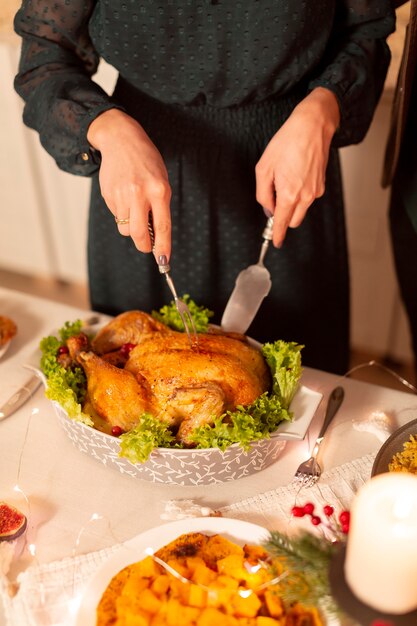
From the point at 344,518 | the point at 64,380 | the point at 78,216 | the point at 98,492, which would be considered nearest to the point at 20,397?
the point at 64,380

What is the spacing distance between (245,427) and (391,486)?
36 cm

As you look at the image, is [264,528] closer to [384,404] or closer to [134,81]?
[384,404]

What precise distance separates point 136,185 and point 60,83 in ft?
1.23

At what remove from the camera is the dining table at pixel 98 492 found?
0.89 meters

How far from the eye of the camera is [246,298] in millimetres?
1236

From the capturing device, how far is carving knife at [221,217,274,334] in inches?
A: 48.3

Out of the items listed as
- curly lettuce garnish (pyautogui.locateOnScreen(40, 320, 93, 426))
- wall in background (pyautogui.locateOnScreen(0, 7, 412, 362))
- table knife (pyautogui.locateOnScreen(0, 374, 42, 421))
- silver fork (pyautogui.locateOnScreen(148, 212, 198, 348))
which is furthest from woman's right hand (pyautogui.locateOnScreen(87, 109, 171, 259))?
wall in background (pyautogui.locateOnScreen(0, 7, 412, 362))

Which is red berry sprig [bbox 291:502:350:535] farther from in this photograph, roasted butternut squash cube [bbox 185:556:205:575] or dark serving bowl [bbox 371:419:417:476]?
roasted butternut squash cube [bbox 185:556:205:575]

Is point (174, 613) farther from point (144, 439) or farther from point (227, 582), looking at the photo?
point (144, 439)

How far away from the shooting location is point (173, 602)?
0.77 m

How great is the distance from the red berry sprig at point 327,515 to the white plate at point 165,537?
4.0 inches

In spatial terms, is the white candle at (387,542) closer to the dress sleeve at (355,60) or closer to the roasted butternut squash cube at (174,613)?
the roasted butternut squash cube at (174,613)

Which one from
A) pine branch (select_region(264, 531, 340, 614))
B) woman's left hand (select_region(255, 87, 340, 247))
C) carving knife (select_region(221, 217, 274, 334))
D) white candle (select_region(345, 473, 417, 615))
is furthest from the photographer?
carving knife (select_region(221, 217, 274, 334))

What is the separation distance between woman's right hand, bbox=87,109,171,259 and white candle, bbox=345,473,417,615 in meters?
0.57
